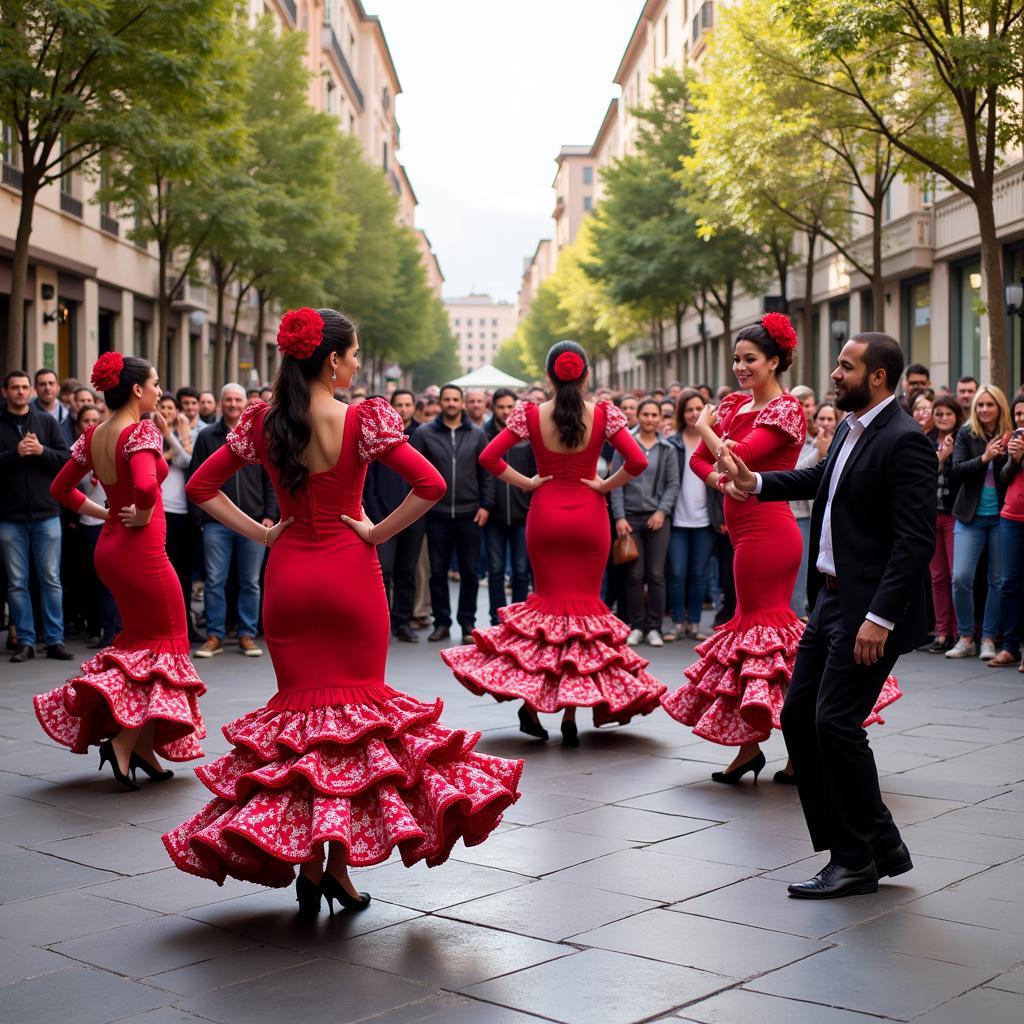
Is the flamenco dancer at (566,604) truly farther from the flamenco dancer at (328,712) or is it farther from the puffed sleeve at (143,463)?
the flamenco dancer at (328,712)

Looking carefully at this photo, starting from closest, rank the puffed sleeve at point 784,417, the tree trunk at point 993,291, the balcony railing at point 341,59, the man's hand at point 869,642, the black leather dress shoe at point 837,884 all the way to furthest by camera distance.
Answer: the man's hand at point 869,642, the black leather dress shoe at point 837,884, the puffed sleeve at point 784,417, the tree trunk at point 993,291, the balcony railing at point 341,59

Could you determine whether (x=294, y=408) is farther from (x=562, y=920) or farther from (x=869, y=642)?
(x=869, y=642)

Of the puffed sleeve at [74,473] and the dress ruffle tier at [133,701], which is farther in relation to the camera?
the puffed sleeve at [74,473]

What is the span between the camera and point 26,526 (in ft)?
40.2

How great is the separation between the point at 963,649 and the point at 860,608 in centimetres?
772

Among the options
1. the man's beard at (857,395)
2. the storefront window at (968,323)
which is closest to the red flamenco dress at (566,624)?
the man's beard at (857,395)

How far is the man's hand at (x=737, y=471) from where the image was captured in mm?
5848

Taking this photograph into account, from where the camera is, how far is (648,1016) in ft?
13.6

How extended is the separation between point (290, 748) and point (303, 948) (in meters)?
0.66

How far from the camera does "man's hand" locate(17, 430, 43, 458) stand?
1191 centimetres

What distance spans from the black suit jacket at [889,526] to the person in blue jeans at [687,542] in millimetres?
8337

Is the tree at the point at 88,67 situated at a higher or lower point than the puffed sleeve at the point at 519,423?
higher

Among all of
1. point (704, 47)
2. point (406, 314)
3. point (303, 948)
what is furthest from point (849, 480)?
point (406, 314)

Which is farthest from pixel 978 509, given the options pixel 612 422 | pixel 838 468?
pixel 838 468
